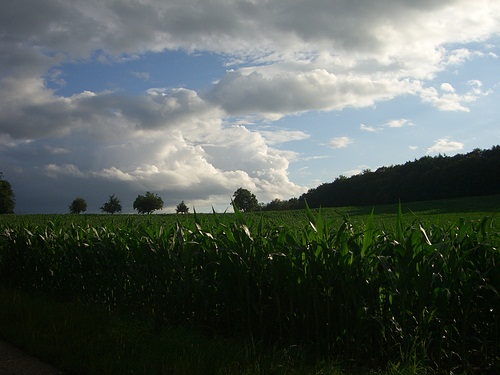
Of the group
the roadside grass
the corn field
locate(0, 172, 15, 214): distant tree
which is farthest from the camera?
locate(0, 172, 15, 214): distant tree

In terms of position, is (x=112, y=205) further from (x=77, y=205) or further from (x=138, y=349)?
(x=138, y=349)

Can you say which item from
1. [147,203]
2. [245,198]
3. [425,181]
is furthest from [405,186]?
[147,203]

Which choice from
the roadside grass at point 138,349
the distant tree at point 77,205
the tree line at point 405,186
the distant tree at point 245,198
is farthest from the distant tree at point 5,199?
the roadside grass at point 138,349

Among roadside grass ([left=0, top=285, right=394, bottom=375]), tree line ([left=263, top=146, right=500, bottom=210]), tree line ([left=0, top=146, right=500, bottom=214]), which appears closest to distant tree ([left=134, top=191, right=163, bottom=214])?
tree line ([left=0, top=146, right=500, bottom=214])

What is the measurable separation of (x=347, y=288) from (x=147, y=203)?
9411cm

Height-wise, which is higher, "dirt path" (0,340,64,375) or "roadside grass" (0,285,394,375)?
"roadside grass" (0,285,394,375)

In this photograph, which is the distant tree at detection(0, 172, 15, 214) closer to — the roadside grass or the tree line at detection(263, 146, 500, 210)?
the tree line at detection(263, 146, 500, 210)

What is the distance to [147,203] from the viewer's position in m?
95.4

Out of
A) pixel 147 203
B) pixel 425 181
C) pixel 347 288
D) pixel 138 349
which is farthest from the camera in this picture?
pixel 147 203

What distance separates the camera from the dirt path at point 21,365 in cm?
452

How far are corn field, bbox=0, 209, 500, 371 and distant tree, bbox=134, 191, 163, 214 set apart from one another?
91460 millimetres

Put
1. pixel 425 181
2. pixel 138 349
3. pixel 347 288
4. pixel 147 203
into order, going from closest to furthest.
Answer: pixel 347 288 < pixel 138 349 < pixel 425 181 < pixel 147 203

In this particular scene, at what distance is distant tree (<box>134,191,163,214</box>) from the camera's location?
95.4 m

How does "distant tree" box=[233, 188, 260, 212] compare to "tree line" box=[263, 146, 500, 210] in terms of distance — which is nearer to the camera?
"tree line" box=[263, 146, 500, 210]
